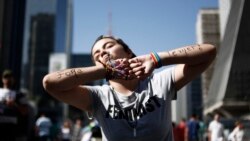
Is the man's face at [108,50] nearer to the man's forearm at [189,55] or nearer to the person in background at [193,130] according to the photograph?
the man's forearm at [189,55]

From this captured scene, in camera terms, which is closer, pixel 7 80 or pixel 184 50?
pixel 184 50

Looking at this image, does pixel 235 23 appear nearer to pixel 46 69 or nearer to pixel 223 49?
pixel 223 49

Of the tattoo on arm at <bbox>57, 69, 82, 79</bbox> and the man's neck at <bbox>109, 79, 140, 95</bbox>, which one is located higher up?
the tattoo on arm at <bbox>57, 69, 82, 79</bbox>

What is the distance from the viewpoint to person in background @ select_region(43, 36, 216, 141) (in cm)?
182

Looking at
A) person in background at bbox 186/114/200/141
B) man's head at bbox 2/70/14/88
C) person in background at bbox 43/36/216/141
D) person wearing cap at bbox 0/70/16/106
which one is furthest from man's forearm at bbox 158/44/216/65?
person in background at bbox 186/114/200/141

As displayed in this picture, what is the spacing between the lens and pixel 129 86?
6.46 ft

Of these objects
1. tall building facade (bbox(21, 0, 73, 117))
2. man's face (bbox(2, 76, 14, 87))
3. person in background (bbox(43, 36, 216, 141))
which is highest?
person in background (bbox(43, 36, 216, 141))

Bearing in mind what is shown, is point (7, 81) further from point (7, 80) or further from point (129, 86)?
point (129, 86)

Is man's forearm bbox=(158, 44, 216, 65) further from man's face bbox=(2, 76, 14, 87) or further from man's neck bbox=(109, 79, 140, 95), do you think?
man's face bbox=(2, 76, 14, 87)

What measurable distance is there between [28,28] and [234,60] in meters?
84.4

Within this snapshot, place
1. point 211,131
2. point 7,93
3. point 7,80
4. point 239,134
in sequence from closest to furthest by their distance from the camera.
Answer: point 7,93 < point 7,80 < point 239,134 < point 211,131

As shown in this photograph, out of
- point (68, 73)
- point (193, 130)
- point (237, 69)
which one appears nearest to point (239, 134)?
point (193, 130)

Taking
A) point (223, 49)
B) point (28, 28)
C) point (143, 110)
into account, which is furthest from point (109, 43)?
point (28, 28)

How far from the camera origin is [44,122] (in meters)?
13.9
